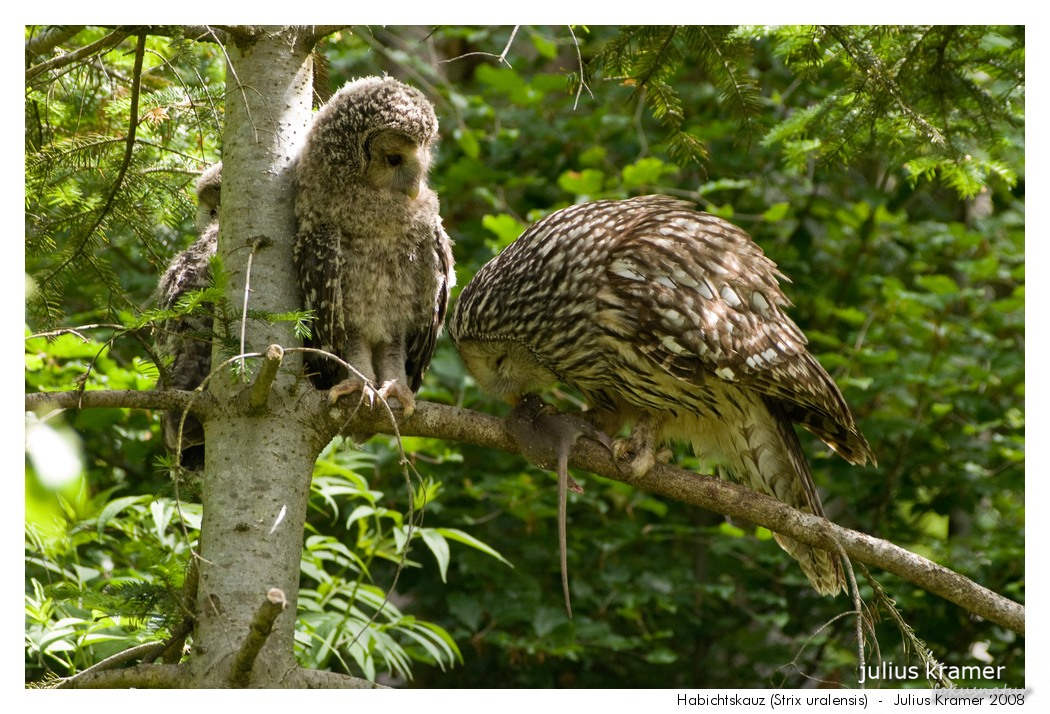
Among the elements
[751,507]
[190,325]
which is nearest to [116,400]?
[190,325]

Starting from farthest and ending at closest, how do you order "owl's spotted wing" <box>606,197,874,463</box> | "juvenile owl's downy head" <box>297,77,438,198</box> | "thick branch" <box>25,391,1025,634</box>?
"juvenile owl's downy head" <box>297,77,438,198</box>
"owl's spotted wing" <box>606,197,874,463</box>
"thick branch" <box>25,391,1025,634</box>

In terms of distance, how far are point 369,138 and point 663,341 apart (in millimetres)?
1007

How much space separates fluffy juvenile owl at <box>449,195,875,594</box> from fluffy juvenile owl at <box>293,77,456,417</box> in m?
0.21

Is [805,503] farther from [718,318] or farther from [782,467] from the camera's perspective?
[718,318]

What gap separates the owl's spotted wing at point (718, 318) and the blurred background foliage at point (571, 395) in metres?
0.30

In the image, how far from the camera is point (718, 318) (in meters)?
2.70

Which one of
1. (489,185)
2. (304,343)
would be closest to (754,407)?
(304,343)

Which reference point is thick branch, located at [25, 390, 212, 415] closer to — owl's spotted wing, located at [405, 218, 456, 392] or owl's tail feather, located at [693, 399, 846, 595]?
owl's spotted wing, located at [405, 218, 456, 392]

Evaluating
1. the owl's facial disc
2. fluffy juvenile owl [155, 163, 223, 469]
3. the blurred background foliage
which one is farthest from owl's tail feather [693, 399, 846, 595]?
fluffy juvenile owl [155, 163, 223, 469]

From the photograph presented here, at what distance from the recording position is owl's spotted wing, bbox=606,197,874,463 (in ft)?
8.73

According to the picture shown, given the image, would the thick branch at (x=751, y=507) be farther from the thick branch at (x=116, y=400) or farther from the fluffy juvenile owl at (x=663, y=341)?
the thick branch at (x=116, y=400)

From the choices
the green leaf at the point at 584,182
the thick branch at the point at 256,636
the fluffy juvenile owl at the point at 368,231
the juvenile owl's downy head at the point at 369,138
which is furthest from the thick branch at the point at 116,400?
the green leaf at the point at 584,182

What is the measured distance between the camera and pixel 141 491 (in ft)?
13.9
